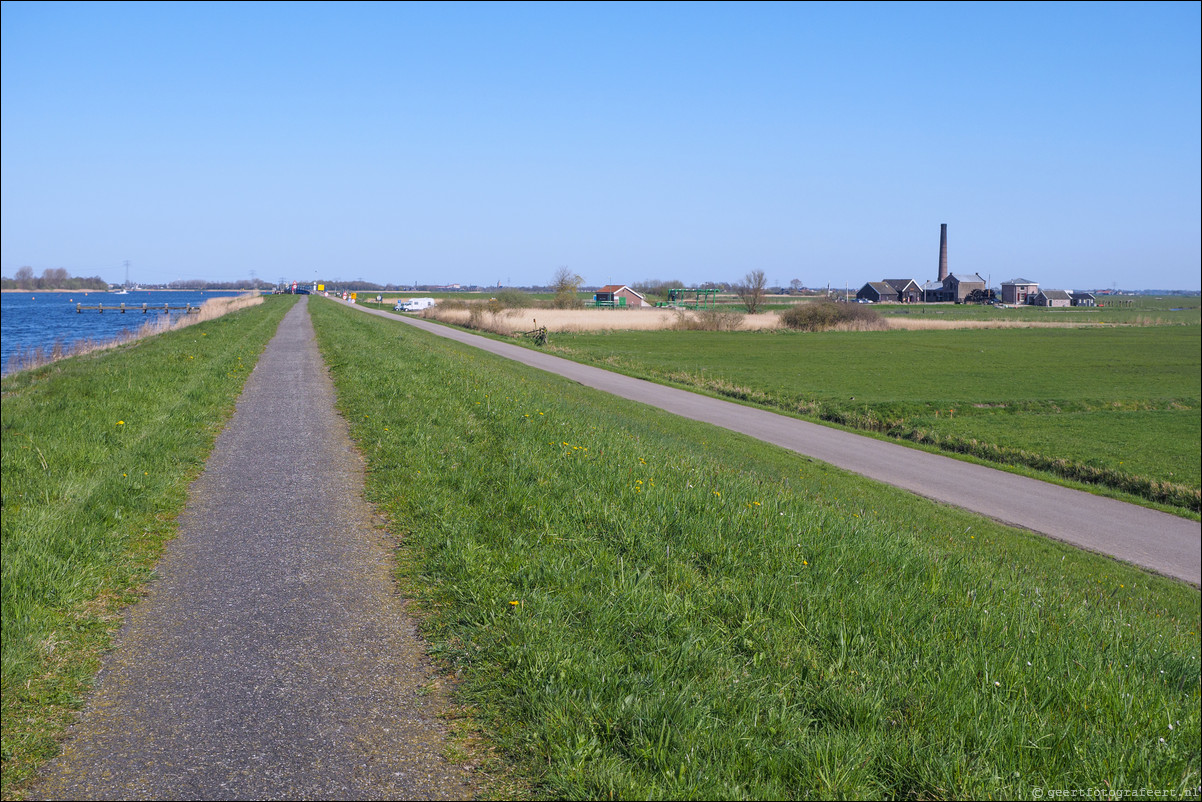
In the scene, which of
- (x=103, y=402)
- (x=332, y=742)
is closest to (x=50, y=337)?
(x=103, y=402)

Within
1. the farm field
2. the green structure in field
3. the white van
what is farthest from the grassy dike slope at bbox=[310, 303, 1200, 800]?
the green structure in field

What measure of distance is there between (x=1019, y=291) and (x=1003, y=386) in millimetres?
15660

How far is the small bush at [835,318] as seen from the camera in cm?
7794

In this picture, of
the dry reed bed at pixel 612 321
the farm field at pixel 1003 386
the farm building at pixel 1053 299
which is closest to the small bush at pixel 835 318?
the dry reed bed at pixel 612 321

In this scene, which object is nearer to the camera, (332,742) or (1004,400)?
(332,742)

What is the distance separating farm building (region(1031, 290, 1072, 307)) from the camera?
A: 61.4ft

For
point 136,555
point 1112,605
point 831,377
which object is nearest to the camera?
point 136,555

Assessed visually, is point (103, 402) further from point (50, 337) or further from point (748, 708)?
point (50, 337)

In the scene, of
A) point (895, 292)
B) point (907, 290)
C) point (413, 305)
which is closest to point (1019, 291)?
point (907, 290)

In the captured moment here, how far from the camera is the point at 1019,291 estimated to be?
23.6m

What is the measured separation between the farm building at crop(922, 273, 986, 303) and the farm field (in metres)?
4.12

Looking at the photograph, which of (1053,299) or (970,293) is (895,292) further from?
(1053,299)

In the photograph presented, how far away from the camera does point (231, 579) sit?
18.5 ft

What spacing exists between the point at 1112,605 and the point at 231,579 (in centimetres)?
1026
